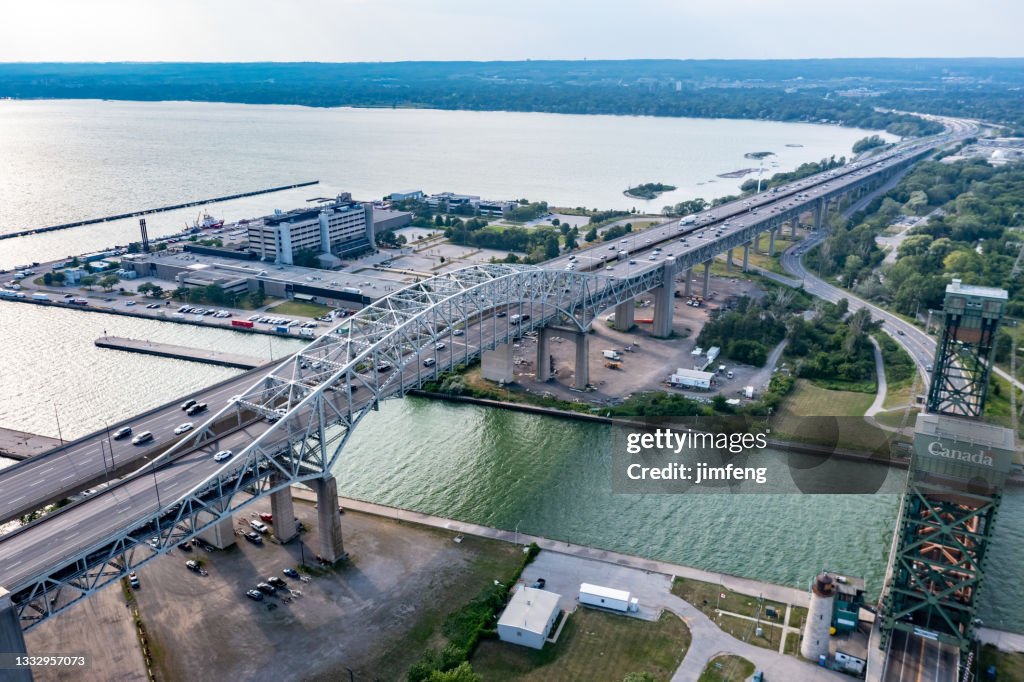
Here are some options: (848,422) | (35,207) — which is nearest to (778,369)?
(848,422)

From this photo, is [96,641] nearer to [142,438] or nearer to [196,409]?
[142,438]

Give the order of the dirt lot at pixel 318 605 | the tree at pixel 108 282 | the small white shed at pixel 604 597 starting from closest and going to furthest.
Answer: the dirt lot at pixel 318 605 < the small white shed at pixel 604 597 < the tree at pixel 108 282

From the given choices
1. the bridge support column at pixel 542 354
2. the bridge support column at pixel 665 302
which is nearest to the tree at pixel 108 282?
the bridge support column at pixel 542 354

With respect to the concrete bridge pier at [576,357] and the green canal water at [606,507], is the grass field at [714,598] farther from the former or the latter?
the concrete bridge pier at [576,357]

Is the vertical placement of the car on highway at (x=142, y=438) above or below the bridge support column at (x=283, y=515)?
above

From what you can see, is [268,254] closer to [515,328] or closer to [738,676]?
[515,328]

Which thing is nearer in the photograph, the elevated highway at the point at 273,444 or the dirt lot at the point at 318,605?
the elevated highway at the point at 273,444

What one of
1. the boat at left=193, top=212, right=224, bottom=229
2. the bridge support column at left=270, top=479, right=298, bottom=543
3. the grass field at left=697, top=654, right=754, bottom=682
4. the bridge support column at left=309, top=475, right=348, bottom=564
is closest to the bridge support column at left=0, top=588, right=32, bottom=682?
the bridge support column at left=270, top=479, right=298, bottom=543
